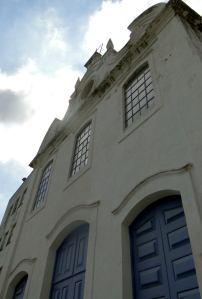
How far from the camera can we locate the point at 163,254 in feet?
12.4

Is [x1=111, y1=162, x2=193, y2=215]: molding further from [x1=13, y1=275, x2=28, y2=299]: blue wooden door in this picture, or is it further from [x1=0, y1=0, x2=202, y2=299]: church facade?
[x1=13, y1=275, x2=28, y2=299]: blue wooden door

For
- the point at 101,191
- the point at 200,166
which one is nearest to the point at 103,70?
the point at 101,191

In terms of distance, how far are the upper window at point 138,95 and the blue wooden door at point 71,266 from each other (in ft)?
9.43

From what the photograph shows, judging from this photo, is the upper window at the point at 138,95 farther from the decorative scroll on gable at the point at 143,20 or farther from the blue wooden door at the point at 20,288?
the blue wooden door at the point at 20,288

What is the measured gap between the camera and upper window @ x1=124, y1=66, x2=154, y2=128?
19.8 feet

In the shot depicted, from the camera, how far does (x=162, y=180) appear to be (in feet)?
13.5

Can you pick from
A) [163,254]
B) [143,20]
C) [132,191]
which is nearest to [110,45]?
[143,20]

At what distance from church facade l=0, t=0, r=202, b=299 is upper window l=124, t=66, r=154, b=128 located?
36 millimetres

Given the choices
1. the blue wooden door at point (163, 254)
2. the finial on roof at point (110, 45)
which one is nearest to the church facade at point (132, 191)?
the blue wooden door at point (163, 254)

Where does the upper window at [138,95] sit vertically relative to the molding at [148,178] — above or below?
above

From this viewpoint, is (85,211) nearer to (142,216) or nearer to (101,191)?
(101,191)

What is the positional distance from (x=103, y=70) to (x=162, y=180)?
708 cm

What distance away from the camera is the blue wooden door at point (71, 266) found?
530cm

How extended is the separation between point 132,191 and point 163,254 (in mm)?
1176
